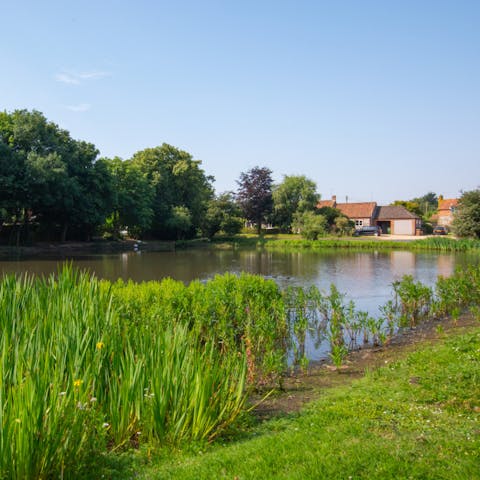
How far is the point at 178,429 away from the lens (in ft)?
16.6

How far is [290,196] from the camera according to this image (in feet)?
260

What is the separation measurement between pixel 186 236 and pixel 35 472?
6405 centimetres

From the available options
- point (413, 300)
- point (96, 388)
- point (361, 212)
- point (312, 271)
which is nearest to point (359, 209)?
point (361, 212)

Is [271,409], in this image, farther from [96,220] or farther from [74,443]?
[96,220]

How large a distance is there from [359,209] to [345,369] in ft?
266

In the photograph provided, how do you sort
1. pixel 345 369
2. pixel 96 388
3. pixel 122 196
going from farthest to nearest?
pixel 122 196 < pixel 345 369 < pixel 96 388

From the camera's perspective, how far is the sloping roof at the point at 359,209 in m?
85.9

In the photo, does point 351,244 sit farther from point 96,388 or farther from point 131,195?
point 96,388

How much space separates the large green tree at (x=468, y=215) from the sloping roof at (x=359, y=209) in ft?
93.4

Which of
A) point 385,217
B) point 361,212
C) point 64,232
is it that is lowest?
point 64,232

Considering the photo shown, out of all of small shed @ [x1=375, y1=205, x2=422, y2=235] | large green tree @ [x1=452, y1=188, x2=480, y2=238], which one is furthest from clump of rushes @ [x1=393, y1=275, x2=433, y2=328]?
small shed @ [x1=375, y1=205, x2=422, y2=235]

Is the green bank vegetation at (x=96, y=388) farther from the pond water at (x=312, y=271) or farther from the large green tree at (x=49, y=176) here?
the large green tree at (x=49, y=176)

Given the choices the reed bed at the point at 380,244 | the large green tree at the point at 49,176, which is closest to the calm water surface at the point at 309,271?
the large green tree at the point at 49,176

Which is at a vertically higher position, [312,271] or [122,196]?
[122,196]
